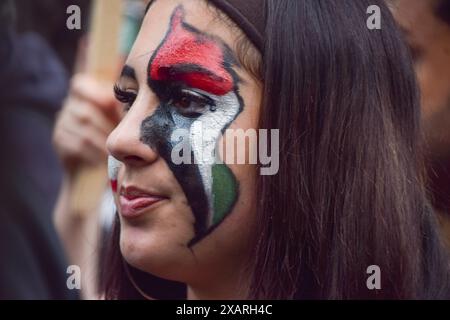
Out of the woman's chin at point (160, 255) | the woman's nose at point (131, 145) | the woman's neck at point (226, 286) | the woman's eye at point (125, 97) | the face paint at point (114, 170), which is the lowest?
the woman's neck at point (226, 286)

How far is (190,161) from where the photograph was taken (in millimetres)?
1592

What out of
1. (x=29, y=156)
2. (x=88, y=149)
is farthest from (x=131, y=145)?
(x=29, y=156)

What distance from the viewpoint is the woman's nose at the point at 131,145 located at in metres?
1.58

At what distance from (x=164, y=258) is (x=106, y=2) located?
0.81m

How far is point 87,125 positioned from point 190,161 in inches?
25.5

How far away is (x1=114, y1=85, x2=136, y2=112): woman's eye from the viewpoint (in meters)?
1.67

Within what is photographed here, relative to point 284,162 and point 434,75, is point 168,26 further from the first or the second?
point 434,75

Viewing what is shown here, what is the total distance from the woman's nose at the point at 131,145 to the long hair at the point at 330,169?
201 millimetres

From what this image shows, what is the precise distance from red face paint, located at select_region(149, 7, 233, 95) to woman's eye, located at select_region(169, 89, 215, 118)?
15 millimetres

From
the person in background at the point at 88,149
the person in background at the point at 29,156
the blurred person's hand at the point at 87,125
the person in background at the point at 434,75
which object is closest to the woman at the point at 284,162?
the person in background at the point at 434,75

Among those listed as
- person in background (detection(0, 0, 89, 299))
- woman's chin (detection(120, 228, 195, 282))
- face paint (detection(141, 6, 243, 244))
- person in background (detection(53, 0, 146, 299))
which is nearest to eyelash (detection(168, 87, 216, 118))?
face paint (detection(141, 6, 243, 244))

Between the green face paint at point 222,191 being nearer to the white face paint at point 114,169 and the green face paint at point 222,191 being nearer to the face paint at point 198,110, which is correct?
the face paint at point 198,110
